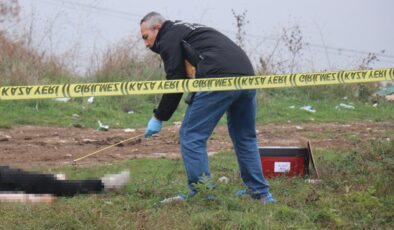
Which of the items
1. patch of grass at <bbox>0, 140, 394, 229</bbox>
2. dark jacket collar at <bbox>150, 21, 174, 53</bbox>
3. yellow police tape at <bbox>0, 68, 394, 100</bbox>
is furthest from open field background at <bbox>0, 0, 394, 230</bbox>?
dark jacket collar at <bbox>150, 21, 174, 53</bbox>

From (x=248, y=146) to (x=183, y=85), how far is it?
78cm

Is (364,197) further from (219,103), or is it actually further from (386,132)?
(386,132)

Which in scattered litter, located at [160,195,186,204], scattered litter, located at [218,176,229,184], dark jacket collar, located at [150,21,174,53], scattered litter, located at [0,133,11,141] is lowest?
scattered litter, located at [0,133,11,141]

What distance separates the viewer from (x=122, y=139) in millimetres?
8680

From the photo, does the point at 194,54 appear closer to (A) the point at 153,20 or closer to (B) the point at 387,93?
(A) the point at 153,20

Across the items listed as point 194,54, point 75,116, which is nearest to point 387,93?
point 75,116

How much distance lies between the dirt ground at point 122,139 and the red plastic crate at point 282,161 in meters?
0.41

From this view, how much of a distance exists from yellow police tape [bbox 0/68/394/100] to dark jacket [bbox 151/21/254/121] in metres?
0.10

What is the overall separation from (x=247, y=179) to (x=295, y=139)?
3.73 meters

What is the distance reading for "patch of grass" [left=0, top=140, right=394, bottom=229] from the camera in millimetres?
4406

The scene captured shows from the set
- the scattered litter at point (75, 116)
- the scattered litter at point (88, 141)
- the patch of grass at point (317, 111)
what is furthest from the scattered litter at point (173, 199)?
the patch of grass at point (317, 111)

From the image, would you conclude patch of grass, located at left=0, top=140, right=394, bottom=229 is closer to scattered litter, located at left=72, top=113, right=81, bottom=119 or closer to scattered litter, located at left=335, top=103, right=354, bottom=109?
scattered litter, located at left=72, top=113, right=81, bottom=119

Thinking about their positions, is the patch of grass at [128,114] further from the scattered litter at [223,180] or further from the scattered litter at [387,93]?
the scattered litter at [223,180]

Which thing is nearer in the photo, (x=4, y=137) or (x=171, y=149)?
(x=171, y=149)
